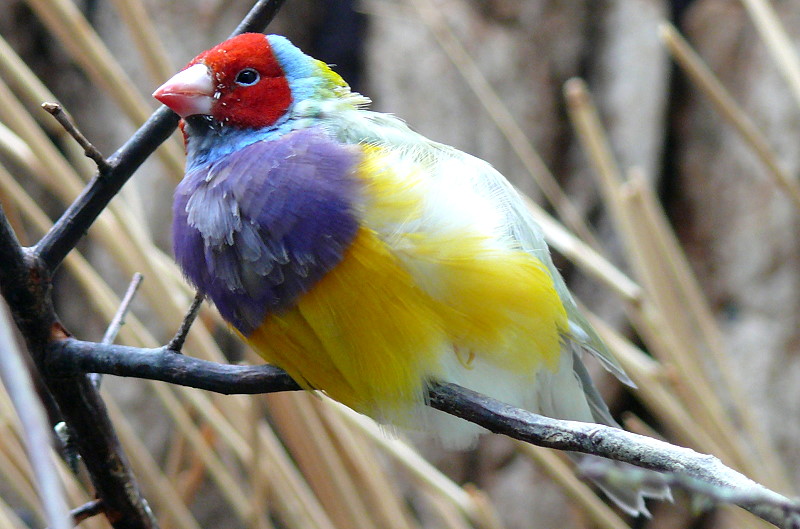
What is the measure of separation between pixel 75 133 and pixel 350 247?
0.28 meters

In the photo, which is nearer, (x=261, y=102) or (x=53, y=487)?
(x=53, y=487)

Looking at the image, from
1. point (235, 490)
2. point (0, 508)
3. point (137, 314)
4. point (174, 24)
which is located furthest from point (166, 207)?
point (0, 508)

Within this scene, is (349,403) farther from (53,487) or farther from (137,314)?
(137,314)

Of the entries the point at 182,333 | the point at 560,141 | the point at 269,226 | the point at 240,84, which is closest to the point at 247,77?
the point at 240,84

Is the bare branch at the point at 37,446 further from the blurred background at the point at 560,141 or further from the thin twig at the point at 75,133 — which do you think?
the blurred background at the point at 560,141

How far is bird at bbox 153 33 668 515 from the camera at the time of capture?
0.85 m

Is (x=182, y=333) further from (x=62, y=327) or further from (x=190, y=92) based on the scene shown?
(x=190, y=92)

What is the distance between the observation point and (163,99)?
0.91 meters

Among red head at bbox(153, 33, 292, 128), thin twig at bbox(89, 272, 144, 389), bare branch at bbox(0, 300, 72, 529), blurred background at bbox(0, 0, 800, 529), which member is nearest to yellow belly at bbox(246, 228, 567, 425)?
thin twig at bbox(89, 272, 144, 389)

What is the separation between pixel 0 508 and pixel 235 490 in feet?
1.10

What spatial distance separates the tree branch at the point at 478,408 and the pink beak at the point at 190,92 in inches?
11.6

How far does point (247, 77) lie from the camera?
1.03 meters

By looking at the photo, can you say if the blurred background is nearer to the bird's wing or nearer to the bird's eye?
the bird's wing

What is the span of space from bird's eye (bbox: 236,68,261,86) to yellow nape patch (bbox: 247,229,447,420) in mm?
305
